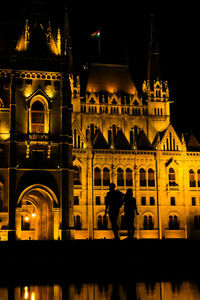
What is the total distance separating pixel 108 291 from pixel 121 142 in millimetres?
54603

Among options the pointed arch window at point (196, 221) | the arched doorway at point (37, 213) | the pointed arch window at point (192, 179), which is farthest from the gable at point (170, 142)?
the arched doorway at point (37, 213)

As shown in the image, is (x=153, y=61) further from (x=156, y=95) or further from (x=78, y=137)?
(x=78, y=137)

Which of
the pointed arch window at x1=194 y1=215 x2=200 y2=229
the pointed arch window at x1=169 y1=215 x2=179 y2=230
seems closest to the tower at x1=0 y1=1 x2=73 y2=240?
the pointed arch window at x1=169 y1=215 x2=179 y2=230

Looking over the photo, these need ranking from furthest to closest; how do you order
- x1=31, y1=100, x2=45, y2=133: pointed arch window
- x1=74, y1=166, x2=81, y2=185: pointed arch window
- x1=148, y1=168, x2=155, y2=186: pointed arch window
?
x1=148, y1=168, x2=155, y2=186: pointed arch window → x1=74, y1=166, x2=81, y2=185: pointed arch window → x1=31, y1=100, x2=45, y2=133: pointed arch window

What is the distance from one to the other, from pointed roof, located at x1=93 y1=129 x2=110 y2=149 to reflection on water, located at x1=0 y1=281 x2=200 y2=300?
5030 centimetres

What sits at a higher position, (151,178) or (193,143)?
(193,143)

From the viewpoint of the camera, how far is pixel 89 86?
242ft

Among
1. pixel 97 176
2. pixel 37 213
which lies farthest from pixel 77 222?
pixel 37 213

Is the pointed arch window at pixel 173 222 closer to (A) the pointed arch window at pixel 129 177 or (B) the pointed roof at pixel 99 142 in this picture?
(A) the pointed arch window at pixel 129 177

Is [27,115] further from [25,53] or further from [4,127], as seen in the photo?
[25,53]

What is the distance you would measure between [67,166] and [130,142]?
2453cm

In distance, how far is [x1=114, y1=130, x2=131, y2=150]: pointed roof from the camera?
6812cm

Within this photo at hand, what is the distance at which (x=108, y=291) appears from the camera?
48.2 ft

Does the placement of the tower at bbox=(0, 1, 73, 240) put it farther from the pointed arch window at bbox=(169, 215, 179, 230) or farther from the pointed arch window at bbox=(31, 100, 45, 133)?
the pointed arch window at bbox=(169, 215, 179, 230)
